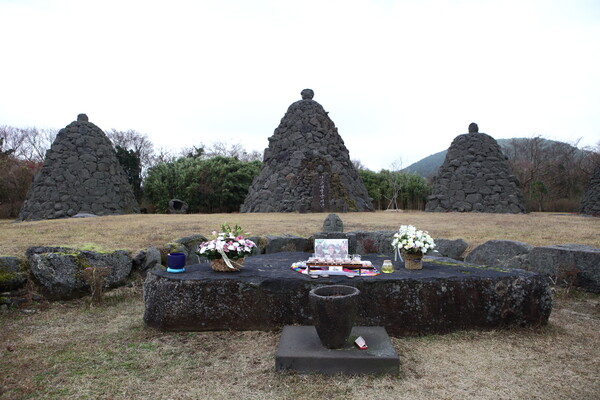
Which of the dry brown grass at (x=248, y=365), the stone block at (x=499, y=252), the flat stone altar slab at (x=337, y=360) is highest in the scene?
the stone block at (x=499, y=252)

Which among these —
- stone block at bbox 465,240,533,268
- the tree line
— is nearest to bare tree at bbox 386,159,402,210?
the tree line

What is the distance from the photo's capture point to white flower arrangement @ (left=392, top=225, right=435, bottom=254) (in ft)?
15.4

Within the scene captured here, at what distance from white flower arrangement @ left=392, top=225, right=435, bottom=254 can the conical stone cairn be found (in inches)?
710

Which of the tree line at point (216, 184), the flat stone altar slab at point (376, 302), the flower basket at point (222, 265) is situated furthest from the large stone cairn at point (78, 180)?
the flat stone altar slab at point (376, 302)

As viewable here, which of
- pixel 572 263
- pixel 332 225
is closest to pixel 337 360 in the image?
pixel 572 263

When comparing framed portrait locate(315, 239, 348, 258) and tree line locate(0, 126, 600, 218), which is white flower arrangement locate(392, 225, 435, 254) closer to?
framed portrait locate(315, 239, 348, 258)

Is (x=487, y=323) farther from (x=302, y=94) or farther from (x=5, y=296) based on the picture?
(x=302, y=94)

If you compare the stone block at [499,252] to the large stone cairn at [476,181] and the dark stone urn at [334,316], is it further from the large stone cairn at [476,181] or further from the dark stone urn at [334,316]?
the large stone cairn at [476,181]

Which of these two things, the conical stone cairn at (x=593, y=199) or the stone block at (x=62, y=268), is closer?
the stone block at (x=62, y=268)

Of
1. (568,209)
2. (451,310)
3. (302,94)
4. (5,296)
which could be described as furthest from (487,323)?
(568,209)

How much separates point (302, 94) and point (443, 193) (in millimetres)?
8314

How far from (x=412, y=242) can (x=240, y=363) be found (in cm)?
242

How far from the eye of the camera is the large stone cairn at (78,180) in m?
16.6

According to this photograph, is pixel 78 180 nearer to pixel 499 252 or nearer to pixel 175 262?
pixel 175 262
